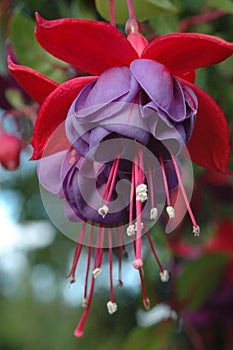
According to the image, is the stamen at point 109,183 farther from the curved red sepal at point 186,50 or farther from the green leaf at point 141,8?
the green leaf at point 141,8

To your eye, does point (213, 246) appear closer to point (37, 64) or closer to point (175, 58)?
point (37, 64)

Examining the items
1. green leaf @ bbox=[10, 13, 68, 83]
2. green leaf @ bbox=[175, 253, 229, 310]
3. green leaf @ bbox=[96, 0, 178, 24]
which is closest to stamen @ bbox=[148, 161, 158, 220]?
green leaf @ bbox=[96, 0, 178, 24]

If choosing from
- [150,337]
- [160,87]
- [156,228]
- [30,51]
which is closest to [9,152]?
[30,51]

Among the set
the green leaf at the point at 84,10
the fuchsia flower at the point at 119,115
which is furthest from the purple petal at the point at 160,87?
the green leaf at the point at 84,10

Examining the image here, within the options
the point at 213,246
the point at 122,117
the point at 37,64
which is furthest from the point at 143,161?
the point at 213,246

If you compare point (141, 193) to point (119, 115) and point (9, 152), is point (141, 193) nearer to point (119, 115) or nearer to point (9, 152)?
point (119, 115)

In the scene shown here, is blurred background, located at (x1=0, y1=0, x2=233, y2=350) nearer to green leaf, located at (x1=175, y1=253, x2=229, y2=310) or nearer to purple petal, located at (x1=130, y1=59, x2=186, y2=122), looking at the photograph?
green leaf, located at (x1=175, y1=253, x2=229, y2=310)
